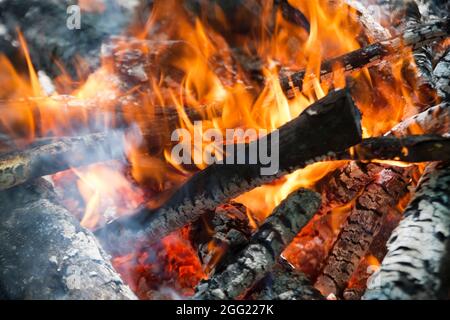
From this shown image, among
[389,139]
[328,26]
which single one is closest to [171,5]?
[328,26]

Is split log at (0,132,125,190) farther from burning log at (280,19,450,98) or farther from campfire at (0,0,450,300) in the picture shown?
burning log at (280,19,450,98)

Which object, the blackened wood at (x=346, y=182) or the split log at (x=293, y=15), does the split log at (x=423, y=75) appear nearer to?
the blackened wood at (x=346, y=182)

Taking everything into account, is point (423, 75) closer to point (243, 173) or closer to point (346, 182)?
point (346, 182)

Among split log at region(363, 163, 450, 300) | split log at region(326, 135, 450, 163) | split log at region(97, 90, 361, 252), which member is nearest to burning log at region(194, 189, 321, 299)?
split log at region(97, 90, 361, 252)

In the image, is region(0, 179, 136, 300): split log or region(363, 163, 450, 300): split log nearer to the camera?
region(363, 163, 450, 300): split log

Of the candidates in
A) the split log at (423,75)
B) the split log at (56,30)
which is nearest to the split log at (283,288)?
the split log at (423,75)

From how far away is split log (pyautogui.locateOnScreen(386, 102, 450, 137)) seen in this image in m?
2.36

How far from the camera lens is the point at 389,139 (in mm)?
2008

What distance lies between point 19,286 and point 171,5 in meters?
3.60

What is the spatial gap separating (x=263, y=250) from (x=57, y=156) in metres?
1.43

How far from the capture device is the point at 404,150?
1.97m

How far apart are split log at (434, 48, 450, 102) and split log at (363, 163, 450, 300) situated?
56.1 inches

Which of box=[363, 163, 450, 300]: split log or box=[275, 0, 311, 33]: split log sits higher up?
box=[275, 0, 311, 33]: split log
